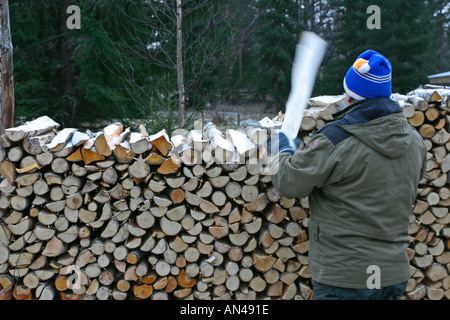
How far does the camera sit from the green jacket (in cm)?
204

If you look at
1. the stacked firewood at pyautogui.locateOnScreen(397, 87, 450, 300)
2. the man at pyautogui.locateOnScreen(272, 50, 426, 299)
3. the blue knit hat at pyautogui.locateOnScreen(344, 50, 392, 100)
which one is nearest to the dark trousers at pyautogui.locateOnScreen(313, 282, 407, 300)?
the man at pyautogui.locateOnScreen(272, 50, 426, 299)

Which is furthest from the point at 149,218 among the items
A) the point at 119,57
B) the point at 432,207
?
the point at 119,57

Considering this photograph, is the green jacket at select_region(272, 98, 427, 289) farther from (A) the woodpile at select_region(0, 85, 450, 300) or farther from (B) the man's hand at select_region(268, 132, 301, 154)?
(A) the woodpile at select_region(0, 85, 450, 300)

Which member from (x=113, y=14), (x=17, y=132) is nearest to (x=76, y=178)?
(x=17, y=132)

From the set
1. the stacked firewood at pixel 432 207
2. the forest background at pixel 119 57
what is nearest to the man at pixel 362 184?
the stacked firewood at pixel 432 207

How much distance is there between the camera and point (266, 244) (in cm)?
338

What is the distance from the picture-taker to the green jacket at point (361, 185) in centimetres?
204

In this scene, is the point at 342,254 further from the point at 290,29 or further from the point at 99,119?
the point at 290,29

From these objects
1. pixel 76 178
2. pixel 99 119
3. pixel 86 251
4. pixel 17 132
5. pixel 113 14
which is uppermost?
pixel 113 14

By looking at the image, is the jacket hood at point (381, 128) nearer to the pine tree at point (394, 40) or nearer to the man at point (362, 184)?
the man at point (362, 184)

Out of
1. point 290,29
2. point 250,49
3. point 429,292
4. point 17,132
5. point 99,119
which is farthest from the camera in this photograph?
point 250,49

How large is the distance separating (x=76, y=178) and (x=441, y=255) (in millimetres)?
3435

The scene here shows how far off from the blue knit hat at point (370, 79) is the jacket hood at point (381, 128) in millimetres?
76

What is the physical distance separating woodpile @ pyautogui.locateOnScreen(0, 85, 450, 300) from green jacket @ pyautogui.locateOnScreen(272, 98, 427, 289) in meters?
1.17
